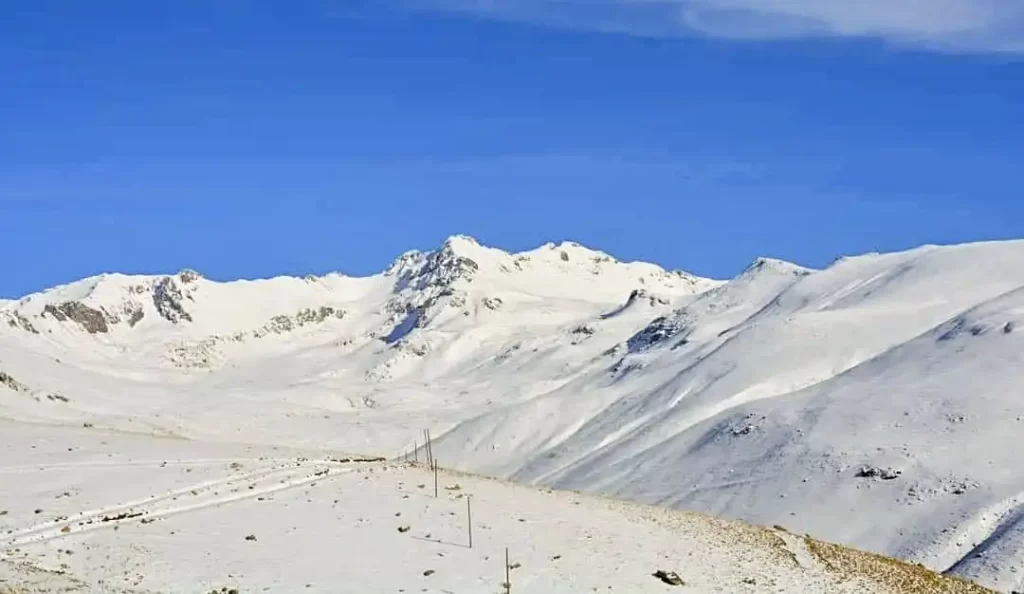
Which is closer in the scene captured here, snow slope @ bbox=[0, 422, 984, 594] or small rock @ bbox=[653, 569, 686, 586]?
snow slope @ bbox=[0, 422, 984, 594]

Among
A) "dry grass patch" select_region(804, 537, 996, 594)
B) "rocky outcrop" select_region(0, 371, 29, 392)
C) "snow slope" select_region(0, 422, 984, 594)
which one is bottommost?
"dry grass patch" select_region(804, 537, 996, 594)

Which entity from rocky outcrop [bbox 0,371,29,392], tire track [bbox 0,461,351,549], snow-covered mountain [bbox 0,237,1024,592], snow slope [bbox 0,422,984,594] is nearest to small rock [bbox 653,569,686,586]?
snow slope [bbox 0,422,984,594]

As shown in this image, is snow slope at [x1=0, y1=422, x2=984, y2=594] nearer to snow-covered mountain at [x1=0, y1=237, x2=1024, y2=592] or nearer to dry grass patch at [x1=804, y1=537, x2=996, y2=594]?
dry grass patch at [x1=804, y1=537, x2=996, y2=594]

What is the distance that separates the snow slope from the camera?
1268 inches

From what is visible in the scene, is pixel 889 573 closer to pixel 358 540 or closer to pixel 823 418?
pixel 358 540

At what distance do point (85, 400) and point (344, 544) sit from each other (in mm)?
135090

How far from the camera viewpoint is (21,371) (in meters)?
152

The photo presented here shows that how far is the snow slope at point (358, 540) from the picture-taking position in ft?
106

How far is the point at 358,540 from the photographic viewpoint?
3622 cm

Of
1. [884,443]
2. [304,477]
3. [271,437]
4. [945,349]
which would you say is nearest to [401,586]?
[304,477]

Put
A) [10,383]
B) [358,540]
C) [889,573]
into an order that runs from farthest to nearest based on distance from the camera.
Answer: [10,383]
[889,573]
[358,540]

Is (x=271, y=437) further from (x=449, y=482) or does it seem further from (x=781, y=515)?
(x=449, y=482)

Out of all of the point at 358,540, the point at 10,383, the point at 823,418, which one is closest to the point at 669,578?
the point at 358,540

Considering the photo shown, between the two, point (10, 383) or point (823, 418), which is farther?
point (10, 383)
